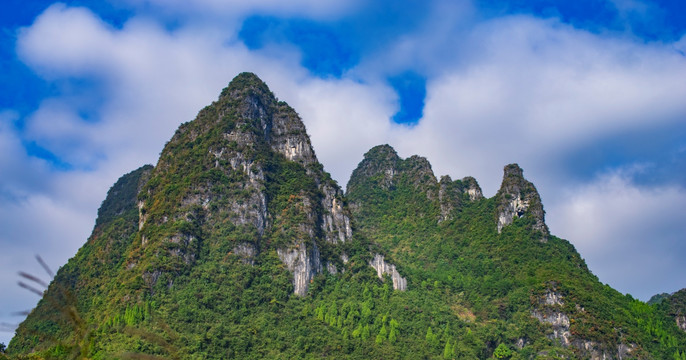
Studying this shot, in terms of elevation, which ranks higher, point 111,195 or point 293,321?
point 111,195

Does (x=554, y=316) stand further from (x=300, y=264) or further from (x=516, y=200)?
(x=300, y=264)

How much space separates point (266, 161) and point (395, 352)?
35.0 metres

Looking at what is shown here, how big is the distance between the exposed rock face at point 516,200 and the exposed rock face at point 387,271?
70.8 feet

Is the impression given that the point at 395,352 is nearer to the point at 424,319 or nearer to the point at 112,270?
the point at 424,319

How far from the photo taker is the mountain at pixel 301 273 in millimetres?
63281

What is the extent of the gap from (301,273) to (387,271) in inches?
584

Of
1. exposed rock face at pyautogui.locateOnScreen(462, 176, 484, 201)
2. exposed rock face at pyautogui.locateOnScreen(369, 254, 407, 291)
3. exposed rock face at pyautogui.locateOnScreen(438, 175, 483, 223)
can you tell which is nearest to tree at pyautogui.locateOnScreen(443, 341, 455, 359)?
exposed rock face at pyautogui.locateOnScreen(369, 254, 407, 291)

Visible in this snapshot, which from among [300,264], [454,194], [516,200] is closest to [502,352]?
[300,264]

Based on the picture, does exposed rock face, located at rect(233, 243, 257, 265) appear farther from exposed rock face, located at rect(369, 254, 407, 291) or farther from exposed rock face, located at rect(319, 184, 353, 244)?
exposed rock face, located at rect(369, 254, 407, 291)

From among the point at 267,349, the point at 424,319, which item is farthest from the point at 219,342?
the point at 424,319

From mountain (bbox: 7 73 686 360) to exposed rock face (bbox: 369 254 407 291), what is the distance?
0.17 meters

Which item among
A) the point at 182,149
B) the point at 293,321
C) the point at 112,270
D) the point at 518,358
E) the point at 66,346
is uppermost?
the point at 182,149

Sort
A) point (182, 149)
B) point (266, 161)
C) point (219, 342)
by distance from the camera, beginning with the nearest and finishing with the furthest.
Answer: point (219, 342) < point (266, 161) < point (182, 149)

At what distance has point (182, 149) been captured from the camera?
9088cm
